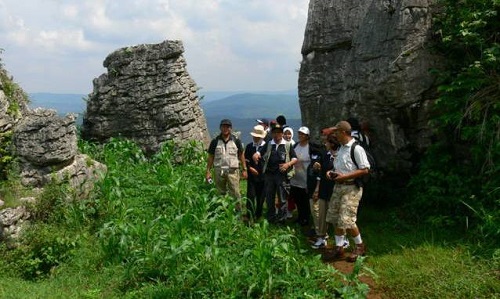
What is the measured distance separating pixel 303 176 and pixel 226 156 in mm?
1653

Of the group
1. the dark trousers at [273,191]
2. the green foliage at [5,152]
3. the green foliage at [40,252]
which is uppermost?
the green foliage at [5,152]

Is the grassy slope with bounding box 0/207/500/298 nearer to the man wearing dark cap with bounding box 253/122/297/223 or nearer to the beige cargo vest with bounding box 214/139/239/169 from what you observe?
the man wearing dark cap with bounding box 253/122/297/223

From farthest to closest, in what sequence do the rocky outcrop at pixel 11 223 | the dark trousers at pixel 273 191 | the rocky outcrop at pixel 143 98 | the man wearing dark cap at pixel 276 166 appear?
A: the rocky outcrop at pixel 143 98
the dark trousers at pixel 273 191
the man wearing dark cap at pixel 276 166
the rocky outcrop at pixel 11 223

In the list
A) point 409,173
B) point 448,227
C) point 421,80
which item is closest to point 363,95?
point 421,80

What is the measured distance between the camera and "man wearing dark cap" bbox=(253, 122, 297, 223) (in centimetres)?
898

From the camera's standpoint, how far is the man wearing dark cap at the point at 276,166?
29.5 ft

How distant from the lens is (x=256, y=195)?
9.66 metres

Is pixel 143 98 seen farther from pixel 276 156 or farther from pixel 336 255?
pixel 336 255

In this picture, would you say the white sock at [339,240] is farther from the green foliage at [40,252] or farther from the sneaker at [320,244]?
the green foliage at [40,252]

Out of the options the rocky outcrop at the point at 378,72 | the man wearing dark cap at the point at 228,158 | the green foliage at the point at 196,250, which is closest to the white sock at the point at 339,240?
the green foliage at the point at 196,250

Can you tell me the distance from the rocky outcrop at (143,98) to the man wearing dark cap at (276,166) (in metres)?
6.88

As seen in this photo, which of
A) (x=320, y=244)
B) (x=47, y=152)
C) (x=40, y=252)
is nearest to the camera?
(x=320, y=244)

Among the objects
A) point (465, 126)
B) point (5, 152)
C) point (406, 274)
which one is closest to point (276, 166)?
point (406, 274)

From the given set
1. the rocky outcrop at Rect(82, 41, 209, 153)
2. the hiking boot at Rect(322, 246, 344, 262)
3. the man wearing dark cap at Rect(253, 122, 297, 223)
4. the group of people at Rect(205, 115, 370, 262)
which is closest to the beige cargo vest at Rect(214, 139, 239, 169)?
the group of people at Rect(205, 115, 370, 262)
